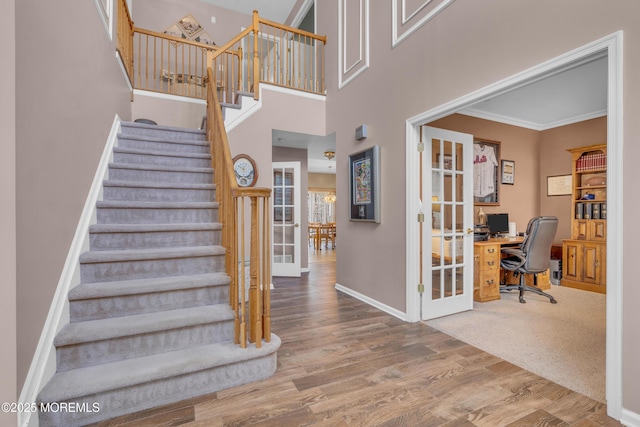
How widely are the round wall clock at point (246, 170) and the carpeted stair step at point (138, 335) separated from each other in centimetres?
234

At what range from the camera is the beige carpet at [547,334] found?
2049 mm

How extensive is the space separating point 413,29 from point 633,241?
93.7 inches

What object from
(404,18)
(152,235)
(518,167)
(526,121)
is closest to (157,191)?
(152,235)

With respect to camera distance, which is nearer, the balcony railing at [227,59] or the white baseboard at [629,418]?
the white baseboard at [629,418]

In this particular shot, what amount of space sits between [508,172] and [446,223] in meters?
2.53

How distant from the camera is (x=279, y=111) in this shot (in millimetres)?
4281

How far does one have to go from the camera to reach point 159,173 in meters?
2.97

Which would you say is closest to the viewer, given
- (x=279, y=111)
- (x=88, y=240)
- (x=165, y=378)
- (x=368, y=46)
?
(x=165, y=378)

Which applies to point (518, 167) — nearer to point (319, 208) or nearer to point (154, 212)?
point (154, 212)

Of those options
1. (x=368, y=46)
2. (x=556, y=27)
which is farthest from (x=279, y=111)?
(x=556, y=27)

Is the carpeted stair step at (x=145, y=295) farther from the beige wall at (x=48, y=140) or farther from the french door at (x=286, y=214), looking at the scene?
the french door at (x=286, y=214)

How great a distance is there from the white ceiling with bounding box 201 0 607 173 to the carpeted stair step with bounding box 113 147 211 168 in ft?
4.60

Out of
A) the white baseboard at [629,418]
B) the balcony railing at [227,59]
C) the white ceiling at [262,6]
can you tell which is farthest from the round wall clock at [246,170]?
A: the white ceiling at [262,6]

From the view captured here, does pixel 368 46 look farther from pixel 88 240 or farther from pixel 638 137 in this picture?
pixel 88 240
